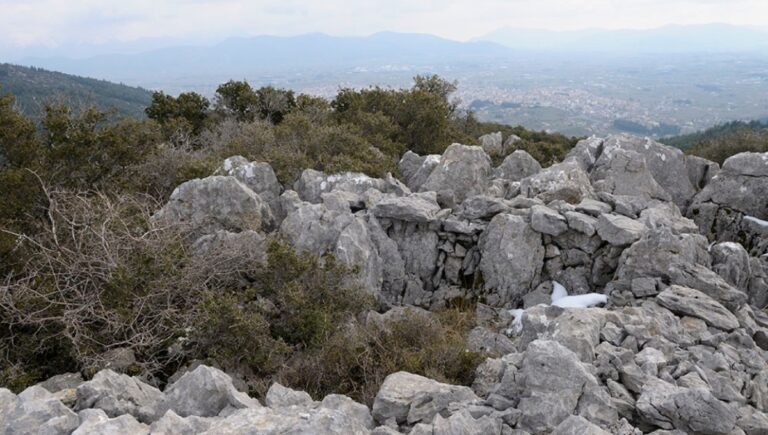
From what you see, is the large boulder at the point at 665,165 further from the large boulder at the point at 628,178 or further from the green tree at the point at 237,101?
the green tree at the point at 237,101

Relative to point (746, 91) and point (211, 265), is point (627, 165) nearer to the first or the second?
point (211, 265)

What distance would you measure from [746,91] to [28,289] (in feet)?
756

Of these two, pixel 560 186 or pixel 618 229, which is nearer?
pixel 618 229

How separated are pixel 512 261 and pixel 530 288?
29.3 inches

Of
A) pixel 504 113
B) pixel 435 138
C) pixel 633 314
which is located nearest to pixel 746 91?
pixel 504 113

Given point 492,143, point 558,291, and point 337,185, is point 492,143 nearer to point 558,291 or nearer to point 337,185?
point 337,185

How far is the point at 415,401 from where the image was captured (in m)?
6.51

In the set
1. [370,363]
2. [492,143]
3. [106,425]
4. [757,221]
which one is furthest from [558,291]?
[492,143]

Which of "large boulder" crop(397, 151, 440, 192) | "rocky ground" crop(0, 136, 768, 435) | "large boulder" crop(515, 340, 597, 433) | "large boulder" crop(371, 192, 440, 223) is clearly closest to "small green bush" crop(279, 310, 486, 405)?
"rocky ground" crop(0, 136, 768, 435)

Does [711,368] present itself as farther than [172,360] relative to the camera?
No

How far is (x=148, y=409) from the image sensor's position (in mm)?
6078

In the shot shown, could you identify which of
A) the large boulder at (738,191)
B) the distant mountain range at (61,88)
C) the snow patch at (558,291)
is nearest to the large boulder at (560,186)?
the snow patch at (558,291)

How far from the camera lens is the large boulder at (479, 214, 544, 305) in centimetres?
1182

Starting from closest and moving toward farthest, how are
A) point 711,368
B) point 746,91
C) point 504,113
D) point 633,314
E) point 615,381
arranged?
point 615,381 < point 711,368 < point 633,314 < point 504,113 < point 746,91
